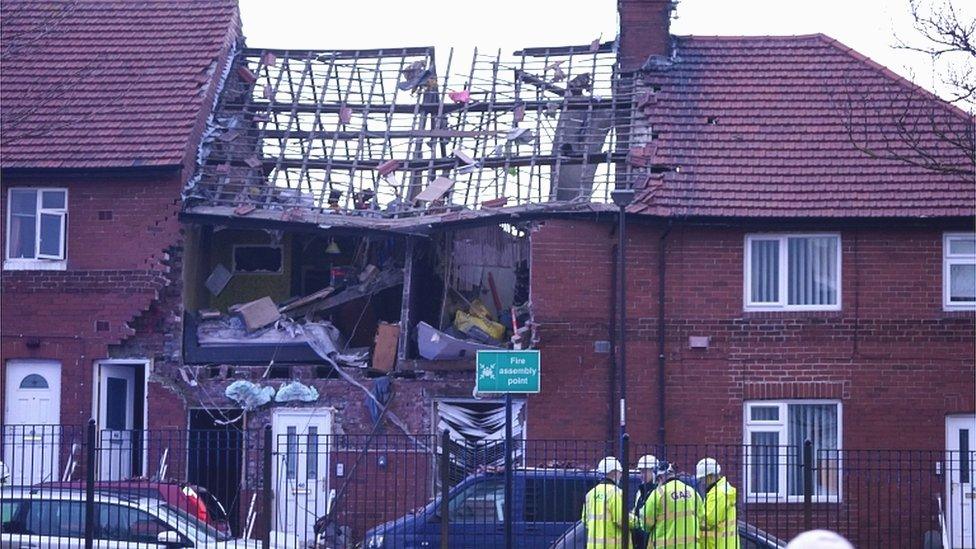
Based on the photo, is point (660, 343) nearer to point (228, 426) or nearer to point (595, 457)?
point (595, 457)

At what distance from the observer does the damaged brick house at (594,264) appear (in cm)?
2297

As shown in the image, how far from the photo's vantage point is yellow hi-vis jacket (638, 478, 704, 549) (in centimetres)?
Result: 1420

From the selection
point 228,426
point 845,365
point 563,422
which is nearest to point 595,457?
point 563,422

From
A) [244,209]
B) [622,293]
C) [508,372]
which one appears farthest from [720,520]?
[244,209]

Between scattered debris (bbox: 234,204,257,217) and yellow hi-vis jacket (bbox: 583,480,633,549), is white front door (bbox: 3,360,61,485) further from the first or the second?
yellow hi-vis jacket (bbox: 583,480,633,549)

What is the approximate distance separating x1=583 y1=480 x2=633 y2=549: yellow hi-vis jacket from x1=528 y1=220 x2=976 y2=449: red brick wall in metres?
8.53

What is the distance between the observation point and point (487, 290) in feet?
82.2

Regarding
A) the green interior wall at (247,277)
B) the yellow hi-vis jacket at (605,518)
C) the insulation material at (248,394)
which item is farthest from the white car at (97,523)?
the green interior wall at (247,277)

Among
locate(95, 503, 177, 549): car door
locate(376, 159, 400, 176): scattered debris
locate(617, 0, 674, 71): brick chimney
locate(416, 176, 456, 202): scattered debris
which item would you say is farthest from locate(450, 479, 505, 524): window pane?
locate(617, 0, 674, 71): brick chimney

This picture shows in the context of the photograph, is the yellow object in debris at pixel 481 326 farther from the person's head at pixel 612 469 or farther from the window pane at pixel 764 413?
the person's head at pixel 612 469

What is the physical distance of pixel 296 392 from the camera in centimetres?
2370

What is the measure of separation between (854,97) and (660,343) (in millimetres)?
5447

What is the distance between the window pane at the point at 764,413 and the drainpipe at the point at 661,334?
138 cm

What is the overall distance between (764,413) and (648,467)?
875 centimetres
